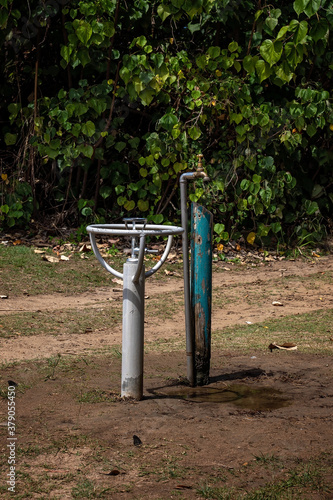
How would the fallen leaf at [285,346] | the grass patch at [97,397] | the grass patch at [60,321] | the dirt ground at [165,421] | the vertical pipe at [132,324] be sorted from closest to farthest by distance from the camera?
1. the dirt ground at [165,421]
2. the vertical pipe at [132,324]
3. the grass patch at [97,397]
4. the fallen leaf at [285,346]
5. the grass patch at [60,321]

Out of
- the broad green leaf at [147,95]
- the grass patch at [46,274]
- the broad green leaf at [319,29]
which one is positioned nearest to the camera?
the grass patch at [46,274]

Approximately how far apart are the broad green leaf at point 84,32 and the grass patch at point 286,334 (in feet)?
12.1

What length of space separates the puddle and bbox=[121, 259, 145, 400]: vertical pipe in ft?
1.07

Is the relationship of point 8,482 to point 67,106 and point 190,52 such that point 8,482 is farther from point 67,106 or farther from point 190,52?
point 190,52

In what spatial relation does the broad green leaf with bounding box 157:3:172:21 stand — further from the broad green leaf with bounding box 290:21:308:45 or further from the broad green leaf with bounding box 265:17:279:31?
the broad green leaf with bounding box 290:21:308:45

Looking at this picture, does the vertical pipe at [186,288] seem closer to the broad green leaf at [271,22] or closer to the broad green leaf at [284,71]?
the broad green leaf at [284,71]

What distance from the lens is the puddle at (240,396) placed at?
11.7ft

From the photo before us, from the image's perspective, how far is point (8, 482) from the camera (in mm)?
2576

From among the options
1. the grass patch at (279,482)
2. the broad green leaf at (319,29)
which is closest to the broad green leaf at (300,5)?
A: the broad green leaf at (319,29)

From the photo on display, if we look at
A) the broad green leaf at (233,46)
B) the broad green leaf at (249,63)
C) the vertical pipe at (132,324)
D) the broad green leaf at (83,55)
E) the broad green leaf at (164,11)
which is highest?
the broad green leaf at (164,11)

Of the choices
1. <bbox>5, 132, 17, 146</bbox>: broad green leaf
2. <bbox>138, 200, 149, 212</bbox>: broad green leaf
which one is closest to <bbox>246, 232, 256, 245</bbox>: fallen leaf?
<bbox>138, 200, 149, 212</bbox>: broad green leaf

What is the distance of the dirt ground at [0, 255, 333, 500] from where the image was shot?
2.62 meters

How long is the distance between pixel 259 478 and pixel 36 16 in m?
6.68

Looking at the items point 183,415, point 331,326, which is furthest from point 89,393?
point 331,326
